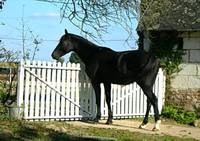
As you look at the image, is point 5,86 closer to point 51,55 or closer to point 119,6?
point 51,55

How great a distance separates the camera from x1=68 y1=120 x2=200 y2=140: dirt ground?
14.9 meters

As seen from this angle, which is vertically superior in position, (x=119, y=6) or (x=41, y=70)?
(x=119, y=6)

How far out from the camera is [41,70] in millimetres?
14961

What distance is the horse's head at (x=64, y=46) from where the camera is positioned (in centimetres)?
1599

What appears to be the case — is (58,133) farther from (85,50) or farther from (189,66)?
(189,66)

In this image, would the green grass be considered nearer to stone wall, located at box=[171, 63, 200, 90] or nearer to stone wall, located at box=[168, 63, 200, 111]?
stone wall, located at box=[168, 63, 200, 111]

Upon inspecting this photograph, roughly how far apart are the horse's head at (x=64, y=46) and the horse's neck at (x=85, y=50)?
0.89 ft

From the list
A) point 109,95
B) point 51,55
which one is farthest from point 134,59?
point 51,55

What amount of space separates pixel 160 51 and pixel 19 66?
688cm

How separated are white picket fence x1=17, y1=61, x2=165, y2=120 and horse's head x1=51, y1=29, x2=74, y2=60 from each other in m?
0.52

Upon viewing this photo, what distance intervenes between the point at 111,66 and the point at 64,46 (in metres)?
1.59

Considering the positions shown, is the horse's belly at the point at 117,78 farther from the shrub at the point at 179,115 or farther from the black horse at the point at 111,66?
the shrub at the point at 179,115

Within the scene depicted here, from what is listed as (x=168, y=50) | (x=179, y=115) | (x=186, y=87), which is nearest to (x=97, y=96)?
(x=179, y=115)

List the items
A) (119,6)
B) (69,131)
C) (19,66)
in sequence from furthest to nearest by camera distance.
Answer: (19,66), (69,131), (119,6)
